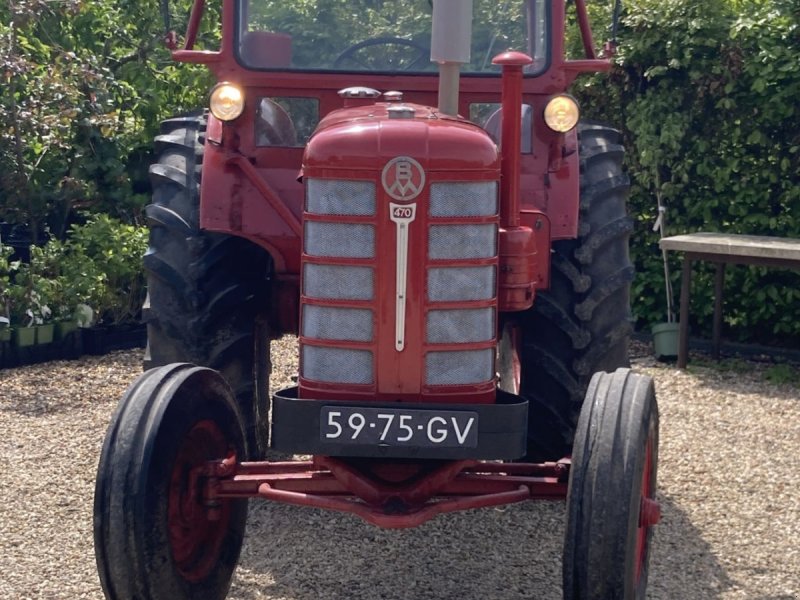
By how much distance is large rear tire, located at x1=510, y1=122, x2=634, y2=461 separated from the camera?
488cm

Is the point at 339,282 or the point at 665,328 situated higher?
the point at 339,282

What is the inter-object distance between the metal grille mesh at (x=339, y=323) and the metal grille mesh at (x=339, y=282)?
0.13ft

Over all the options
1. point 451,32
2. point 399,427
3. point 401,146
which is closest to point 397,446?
point 399,427

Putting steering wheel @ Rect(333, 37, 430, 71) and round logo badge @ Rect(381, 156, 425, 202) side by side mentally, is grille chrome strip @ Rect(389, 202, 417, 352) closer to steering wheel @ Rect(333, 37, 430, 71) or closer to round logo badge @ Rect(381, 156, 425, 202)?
round logo badge @ Rect(381, 156, 425, 202)

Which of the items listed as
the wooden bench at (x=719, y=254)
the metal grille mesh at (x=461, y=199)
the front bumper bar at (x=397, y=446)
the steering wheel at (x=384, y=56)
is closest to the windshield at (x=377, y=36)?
the steering wheel at (x=384, y=56)

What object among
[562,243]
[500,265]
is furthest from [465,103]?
[500,265]

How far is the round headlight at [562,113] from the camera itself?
4719mm

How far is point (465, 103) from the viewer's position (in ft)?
16.6

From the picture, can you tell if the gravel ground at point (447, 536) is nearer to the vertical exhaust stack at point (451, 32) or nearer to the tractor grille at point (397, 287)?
the tractor grille at point (397, 287)

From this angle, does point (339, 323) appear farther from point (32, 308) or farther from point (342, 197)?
point (32, 308)

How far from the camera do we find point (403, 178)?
12.3ft

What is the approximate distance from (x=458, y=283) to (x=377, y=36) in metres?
1.59

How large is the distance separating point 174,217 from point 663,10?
4811 mm

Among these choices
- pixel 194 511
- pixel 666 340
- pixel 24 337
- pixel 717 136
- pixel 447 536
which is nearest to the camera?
pixel 194 511
